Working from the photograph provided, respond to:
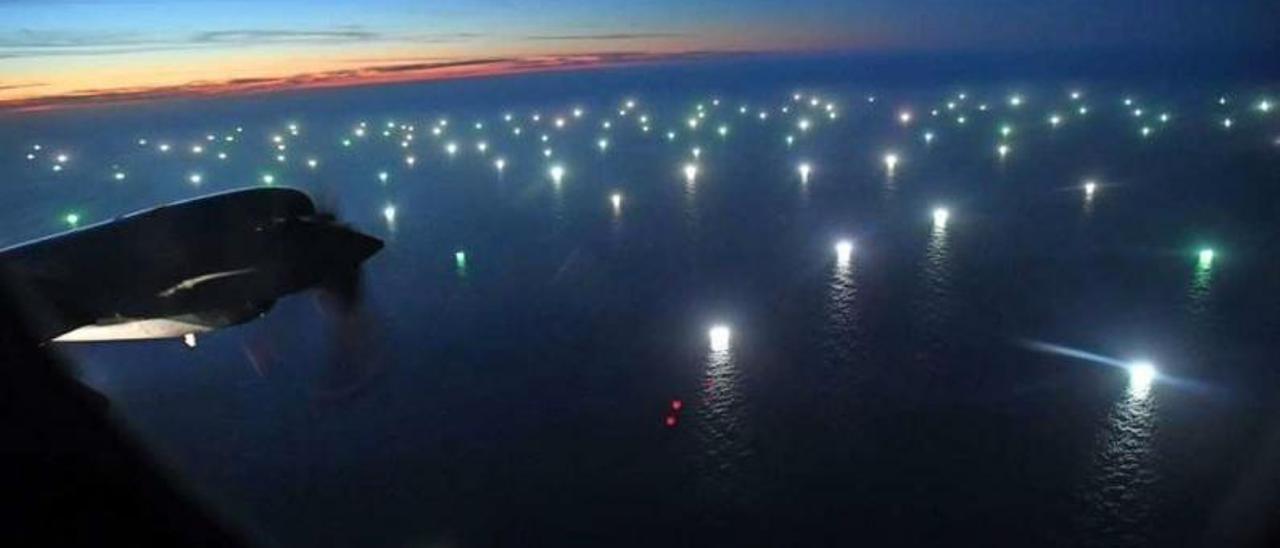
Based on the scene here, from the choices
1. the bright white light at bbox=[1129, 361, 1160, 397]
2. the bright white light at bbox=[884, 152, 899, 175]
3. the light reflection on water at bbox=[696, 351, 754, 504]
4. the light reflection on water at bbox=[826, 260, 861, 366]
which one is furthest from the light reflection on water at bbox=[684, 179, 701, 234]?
the bright white light at bbox=[1129, 361, 1160, 397]

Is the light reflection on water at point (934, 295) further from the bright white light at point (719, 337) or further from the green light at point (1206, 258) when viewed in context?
the green light at point (1206, 258)

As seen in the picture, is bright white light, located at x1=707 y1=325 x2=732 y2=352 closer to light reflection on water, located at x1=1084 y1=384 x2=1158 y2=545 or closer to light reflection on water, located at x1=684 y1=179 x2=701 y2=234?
light reflection on water, located at x1=1084 y1=384 x2=1158 y2=545

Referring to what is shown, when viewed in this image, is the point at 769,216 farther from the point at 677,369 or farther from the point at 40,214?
the point at 40,214

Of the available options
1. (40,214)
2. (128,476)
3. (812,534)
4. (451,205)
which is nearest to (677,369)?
(812,534)

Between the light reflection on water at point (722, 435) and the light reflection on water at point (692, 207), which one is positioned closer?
A: the light reflection on water at point (722, 435)

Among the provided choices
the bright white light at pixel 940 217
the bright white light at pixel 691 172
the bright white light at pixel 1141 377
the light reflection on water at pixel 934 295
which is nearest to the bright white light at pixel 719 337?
the light reflection on water at pixel 934 295

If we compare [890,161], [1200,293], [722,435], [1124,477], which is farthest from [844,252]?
[890,161]
